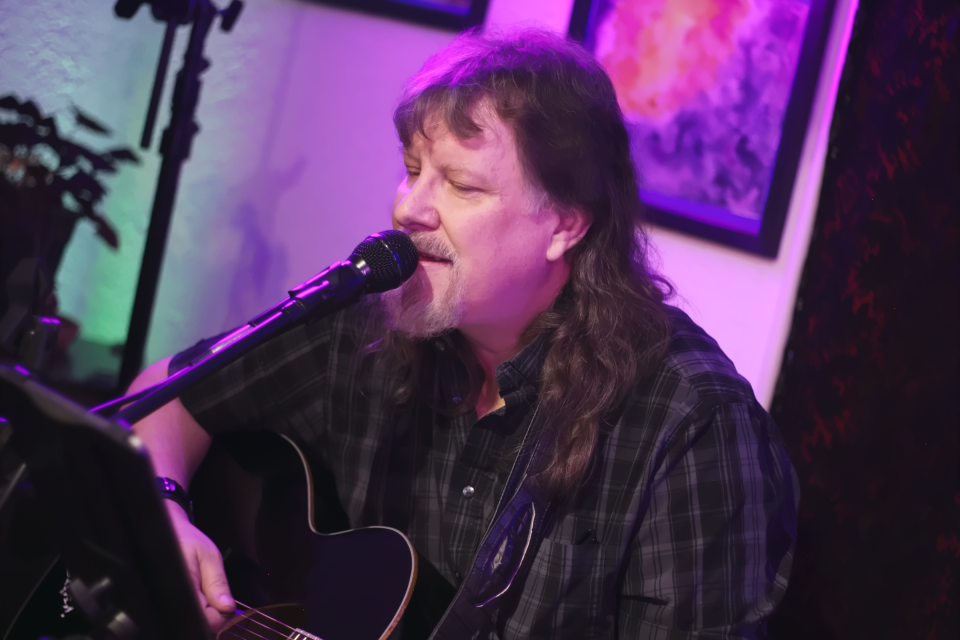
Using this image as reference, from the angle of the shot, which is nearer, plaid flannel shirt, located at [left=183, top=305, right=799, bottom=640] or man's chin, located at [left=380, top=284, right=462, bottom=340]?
plaid flannel shirt, located at [left=183, top=305, right=799, bottom=640]

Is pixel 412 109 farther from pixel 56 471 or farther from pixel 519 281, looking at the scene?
pixel 56 471

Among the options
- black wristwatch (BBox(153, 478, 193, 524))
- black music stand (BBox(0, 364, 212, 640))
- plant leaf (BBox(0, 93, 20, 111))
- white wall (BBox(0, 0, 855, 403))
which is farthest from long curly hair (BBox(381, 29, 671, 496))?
plant leaf (BBox(0, 93, 20, 111))

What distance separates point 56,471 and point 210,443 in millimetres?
764

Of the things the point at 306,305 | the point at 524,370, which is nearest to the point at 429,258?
the point at 524,370

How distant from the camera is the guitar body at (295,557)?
1.07 m

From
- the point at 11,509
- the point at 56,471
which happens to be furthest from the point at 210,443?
the point at 56,471

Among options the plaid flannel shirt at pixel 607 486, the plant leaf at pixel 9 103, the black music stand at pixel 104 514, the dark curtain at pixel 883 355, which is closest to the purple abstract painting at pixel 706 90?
the dark curtain at pixel 883 355

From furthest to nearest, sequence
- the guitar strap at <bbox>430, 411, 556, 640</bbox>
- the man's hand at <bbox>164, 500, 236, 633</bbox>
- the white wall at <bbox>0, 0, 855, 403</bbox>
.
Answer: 1. the white wall at <bbox>0, 0, 855, 403</bbox>
2. the guitar strap at <bbox>430, 411, 556, 640</bbox>
3. the man's hand at <bbox>164, 500, 236, 633</bbox>

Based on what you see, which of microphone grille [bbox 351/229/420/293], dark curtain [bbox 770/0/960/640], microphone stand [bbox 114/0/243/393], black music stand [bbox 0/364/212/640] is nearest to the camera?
black music stand [bbox 0/364/212/640]

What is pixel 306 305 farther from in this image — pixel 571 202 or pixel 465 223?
pixel 571 202

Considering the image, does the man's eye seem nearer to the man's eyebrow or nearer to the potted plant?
the man's eyebrow

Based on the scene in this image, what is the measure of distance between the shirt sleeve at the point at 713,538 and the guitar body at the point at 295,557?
384 mm

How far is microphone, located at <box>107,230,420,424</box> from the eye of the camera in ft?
2.47

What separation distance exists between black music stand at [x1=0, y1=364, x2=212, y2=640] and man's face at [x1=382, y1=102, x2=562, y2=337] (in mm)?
627
